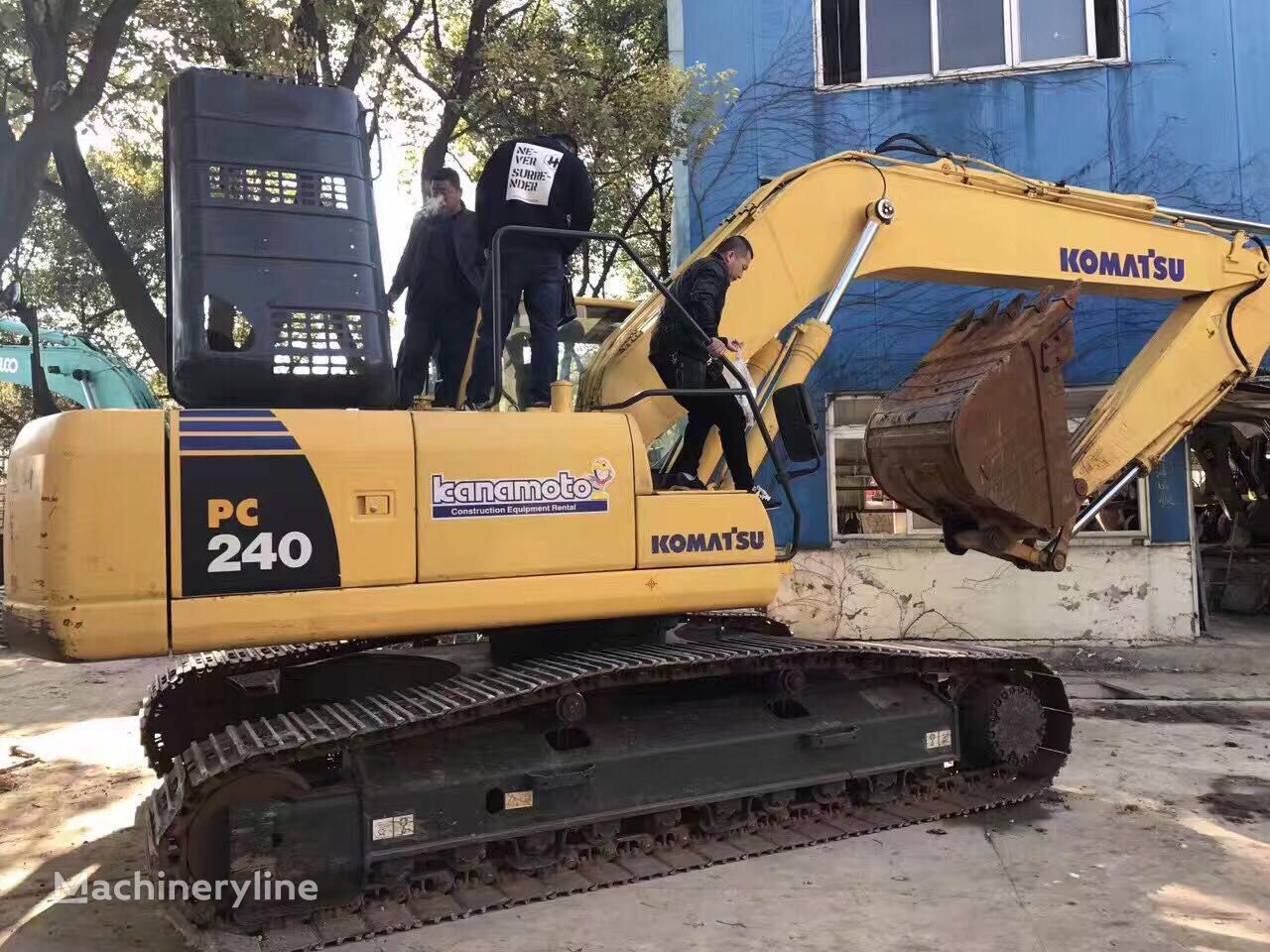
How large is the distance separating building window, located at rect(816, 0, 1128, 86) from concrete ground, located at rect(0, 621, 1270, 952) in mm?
6648

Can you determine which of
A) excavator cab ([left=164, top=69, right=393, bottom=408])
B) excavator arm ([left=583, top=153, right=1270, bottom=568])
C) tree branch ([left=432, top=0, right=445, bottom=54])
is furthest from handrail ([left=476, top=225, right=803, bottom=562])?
tree branch ([left=432, top=0, right=445, bottom=54])

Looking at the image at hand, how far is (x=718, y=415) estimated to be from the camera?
4609mm

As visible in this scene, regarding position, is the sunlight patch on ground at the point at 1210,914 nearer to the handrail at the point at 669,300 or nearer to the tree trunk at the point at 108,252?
the handrail at the point at 669,300

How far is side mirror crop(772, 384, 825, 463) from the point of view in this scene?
416 centimetres

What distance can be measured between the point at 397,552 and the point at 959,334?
11.0 feet

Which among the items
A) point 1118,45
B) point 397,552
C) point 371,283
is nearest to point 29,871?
point 397,552

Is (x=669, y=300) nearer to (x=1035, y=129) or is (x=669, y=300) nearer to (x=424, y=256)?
(x=424, y=256)

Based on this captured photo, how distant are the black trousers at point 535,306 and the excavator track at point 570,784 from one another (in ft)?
4.17

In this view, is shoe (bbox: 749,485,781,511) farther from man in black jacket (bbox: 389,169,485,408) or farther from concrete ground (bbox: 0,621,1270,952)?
man in black jacket (bbox: 389,169,485,408)

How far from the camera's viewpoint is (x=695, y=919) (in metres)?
3.69

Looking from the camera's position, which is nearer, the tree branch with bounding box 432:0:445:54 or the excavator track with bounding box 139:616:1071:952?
the excavator track with bounding box 139:616:1071:952

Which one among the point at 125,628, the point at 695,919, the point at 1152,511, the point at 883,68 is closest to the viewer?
the point at 125,628

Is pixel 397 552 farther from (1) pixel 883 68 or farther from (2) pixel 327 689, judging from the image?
(1) pixel 883 68

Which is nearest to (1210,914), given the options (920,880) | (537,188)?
(920,880)
